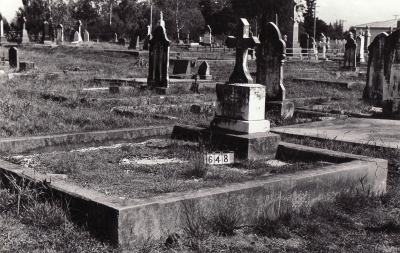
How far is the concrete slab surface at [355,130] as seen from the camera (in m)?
7.44

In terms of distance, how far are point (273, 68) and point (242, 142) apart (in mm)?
4804

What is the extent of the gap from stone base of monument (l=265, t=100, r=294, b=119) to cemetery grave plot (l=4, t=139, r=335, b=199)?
4.30 m

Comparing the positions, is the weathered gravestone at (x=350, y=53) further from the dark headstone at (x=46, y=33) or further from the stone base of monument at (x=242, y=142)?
the dark headstone at (x=46, y=33)

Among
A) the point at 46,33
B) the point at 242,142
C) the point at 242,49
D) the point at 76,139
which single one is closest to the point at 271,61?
the point at 242,49

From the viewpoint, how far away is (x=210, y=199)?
4160 millimetres

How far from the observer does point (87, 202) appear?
3.91m

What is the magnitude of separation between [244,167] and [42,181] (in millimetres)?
2402

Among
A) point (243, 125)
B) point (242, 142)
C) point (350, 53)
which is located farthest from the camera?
point (350, 53)

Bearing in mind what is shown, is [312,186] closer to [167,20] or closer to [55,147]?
[55,147]

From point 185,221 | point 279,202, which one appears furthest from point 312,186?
point 185,221

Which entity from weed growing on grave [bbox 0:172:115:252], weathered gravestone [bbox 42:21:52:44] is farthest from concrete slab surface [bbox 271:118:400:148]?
weathered gravestone [bbox 42:21:52:44]

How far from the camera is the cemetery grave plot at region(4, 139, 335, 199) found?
4840mm

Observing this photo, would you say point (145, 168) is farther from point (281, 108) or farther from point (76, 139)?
point (281, 108)

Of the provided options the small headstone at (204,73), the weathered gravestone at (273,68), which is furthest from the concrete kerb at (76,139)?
the small headstone at (204,73)
